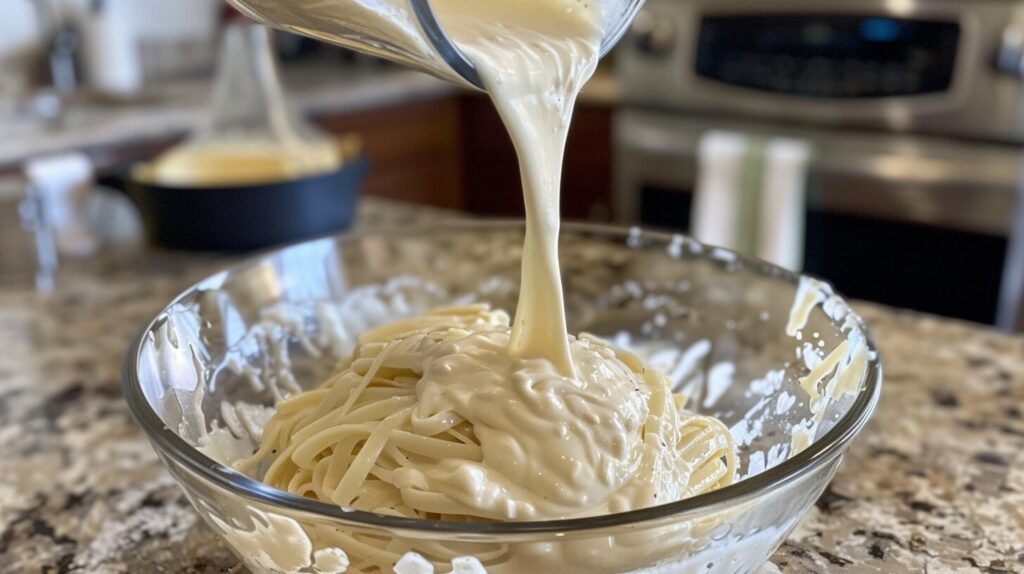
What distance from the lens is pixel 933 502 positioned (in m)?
0.74

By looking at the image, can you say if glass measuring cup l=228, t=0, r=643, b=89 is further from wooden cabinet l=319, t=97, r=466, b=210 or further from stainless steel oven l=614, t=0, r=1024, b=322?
wooden cabinet l=319, t=97, r=466, b=210

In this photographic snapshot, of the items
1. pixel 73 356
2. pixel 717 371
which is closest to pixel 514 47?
pixel 717 371

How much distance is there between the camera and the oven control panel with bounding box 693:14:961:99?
83.7 inches

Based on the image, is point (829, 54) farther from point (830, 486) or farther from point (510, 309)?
point (830, 486)

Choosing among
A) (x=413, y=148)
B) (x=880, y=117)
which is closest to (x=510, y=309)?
(x=880, y=117)

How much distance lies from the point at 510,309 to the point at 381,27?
470 mm

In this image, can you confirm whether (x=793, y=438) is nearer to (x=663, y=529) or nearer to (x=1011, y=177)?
(x=663, y=529)

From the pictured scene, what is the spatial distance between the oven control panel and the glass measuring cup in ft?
6.04

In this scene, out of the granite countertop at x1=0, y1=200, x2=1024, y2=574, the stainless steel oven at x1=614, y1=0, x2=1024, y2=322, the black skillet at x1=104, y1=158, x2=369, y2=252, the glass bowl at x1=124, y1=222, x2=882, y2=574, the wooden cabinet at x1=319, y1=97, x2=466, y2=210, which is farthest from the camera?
the wooden cabinet at x1=319, y1=97, x2=466, y2=210

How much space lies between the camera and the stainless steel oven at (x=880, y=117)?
2.07 m

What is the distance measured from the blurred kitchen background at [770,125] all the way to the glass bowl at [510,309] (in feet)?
2.70

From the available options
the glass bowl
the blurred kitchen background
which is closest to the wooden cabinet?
the blurred kitchen background

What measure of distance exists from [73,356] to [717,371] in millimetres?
704

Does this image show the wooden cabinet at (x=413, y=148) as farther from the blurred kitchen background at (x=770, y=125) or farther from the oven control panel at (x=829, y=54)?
the oven control panel at (x=829, y=54)
